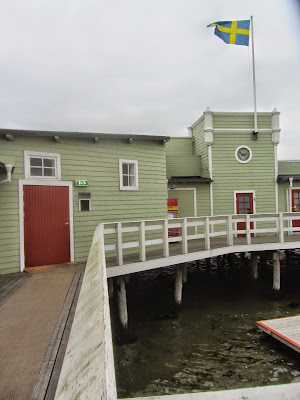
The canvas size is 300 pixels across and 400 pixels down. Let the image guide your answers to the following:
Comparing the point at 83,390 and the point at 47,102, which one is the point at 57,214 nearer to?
the point at 83,390

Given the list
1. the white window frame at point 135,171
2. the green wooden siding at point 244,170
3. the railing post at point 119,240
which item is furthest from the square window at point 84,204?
the green wooden siding at point 244,170

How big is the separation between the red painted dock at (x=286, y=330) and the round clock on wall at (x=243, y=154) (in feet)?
28.7

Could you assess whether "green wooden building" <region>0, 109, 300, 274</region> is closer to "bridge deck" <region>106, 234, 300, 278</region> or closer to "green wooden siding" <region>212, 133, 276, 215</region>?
"green wooden siding" <region>212, 133, 276, 215</region>

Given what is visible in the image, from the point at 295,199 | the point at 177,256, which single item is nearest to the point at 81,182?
the point at 177,256

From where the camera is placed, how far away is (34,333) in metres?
3.01

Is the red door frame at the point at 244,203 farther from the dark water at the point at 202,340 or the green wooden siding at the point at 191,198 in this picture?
the dark water at the point at 202,340

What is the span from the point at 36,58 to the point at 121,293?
1675cm

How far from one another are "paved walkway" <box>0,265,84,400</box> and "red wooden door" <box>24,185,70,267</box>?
5.33 ft

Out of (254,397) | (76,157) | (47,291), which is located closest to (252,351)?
(254,397)

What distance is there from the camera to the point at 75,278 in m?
5.41

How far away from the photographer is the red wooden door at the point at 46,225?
22.7ft

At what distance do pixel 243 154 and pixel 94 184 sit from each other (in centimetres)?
880

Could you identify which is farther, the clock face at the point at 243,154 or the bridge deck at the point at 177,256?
the clock face at the point at 243,154

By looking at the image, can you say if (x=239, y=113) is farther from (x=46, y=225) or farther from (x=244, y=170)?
(x=46, y=225)
